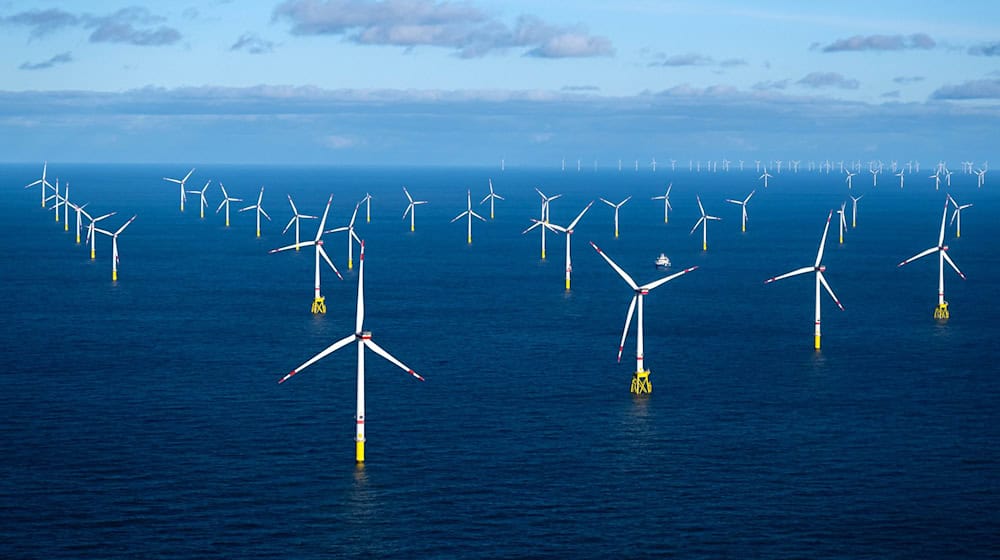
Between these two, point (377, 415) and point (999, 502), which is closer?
point (999, 502)

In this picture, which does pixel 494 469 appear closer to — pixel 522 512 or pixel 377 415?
pixel 522 512

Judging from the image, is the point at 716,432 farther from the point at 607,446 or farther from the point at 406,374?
the point at 406,374

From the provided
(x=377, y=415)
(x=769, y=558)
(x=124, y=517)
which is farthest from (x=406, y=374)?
(x=769, y=558)

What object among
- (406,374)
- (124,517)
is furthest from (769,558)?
(406,374)

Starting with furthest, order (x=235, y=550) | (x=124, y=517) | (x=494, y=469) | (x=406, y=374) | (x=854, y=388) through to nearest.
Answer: (x=406, y=374)
(x=854, y=388)
(x=494, y=469)
(x=124, y=517)
(x=235, y=550)

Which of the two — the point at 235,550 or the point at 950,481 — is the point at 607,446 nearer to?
the point at 950,481

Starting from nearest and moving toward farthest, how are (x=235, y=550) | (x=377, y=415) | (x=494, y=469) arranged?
(x=235, y=550)
(x=494, y=469)
(x=377, y=415)

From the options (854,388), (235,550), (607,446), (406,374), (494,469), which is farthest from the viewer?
(406,374)

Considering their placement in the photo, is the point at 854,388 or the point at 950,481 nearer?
the point at 950,481

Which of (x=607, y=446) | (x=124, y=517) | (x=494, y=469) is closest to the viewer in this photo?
(x=124, y=517)
